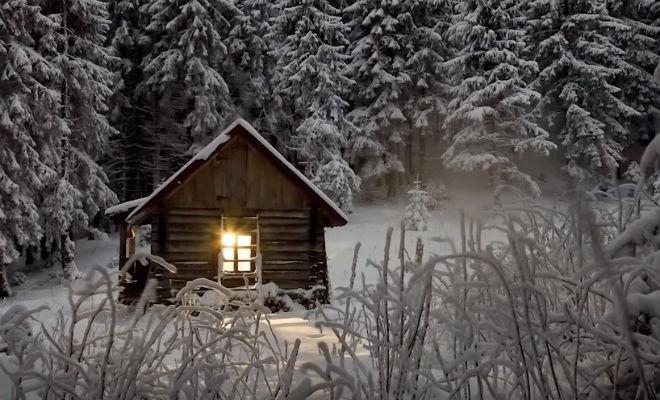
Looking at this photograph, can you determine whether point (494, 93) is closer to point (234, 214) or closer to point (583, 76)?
point (583, 76)

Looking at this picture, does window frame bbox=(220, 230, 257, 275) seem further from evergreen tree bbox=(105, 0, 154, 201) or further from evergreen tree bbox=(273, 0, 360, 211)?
evergreen tree bbox=(105, 0, 154, 201)

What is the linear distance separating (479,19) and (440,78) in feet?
14.6

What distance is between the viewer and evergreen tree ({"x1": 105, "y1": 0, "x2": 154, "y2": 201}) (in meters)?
25.3

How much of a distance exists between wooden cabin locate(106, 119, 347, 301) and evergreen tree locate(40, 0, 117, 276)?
7.94 m

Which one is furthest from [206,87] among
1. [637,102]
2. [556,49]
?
[637,102]

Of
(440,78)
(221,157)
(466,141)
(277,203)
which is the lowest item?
(277,203)

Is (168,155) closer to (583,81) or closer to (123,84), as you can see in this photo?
(123,84)

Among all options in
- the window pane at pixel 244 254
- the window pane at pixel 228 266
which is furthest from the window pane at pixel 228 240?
the window pane at pixel 228 266

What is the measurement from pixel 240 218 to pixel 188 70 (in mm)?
13570

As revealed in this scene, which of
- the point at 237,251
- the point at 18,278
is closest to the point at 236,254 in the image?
the point at 237,251

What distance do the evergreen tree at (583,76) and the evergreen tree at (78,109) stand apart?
19929mm

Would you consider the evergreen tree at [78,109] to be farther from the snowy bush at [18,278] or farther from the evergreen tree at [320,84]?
the evergreen tree at [320,84]

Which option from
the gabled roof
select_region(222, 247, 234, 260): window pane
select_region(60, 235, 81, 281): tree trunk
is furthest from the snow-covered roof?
select_region(60, 235, 81, 281): tree trunk

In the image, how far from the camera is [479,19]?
75.6 feet
